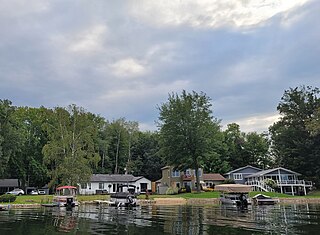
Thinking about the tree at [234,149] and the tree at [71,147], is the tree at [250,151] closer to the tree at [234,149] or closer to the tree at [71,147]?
the tree at [234,149]

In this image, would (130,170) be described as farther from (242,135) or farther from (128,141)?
(242,135)

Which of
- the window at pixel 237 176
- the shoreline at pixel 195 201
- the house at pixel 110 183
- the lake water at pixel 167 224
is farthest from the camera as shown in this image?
the window at pixel 237 176

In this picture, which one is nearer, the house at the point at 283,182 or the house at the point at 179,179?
the house at the point at 283,182

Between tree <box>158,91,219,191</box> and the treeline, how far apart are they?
1.47ft

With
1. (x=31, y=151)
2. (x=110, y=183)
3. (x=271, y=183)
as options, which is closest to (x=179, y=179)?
(x=110, y=183)

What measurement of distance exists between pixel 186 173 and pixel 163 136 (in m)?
14.3

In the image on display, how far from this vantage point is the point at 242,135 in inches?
3659

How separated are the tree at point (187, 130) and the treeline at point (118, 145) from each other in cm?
45

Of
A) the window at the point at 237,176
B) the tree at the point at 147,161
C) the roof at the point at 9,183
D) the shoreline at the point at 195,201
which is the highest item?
the tree at the point at 147,161

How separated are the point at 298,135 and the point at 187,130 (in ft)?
89.4

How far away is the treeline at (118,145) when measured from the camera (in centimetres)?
5519

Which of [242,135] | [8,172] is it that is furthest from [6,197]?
[242,135]

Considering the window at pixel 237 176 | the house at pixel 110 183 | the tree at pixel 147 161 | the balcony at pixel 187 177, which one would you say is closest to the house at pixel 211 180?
the balcony at pixel 187 177

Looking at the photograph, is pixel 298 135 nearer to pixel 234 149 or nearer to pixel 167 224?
pixel 234 149
